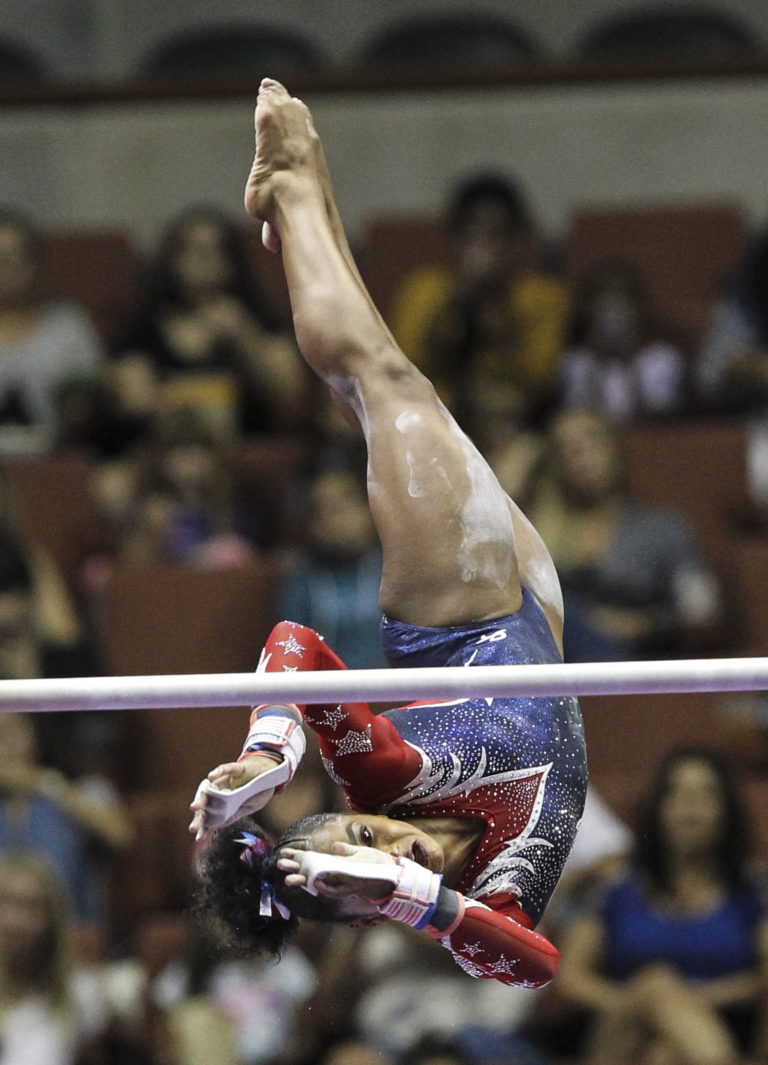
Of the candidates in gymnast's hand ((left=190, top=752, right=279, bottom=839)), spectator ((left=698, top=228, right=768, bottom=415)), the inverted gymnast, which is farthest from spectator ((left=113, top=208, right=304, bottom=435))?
gymnast's hand ((left=190, top=752, right=279, bottom=839))

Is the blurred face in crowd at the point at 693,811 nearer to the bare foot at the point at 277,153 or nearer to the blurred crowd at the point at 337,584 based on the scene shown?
the blurred crowd at the point at 337,584

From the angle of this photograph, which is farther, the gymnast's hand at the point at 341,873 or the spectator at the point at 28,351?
the spectator at the point at 28,351

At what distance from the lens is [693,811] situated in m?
5.03

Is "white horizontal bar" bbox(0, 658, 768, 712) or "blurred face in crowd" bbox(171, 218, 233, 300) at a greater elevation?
"blurred face in crowd" bbox(171, 218, 233, 300)

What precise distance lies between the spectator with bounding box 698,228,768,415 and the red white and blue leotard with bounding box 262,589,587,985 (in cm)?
→ 290

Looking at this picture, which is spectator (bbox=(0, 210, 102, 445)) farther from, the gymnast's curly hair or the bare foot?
the gymnast's curly hair

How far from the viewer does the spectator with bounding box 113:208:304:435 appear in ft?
21.0

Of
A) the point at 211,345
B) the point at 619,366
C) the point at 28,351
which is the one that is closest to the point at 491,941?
the point at 619,366

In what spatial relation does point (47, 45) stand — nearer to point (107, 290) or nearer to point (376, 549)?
point (107, 290)

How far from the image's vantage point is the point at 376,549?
5777 mm

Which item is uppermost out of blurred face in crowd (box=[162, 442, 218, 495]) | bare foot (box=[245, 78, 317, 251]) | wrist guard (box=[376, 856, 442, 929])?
bare foot (box=[245, 78, 317, 251])

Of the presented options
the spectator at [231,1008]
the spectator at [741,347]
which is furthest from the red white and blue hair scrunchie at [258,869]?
the spectator at [741,347]

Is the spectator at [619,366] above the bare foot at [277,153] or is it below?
below

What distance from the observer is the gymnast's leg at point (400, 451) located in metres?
3.67
